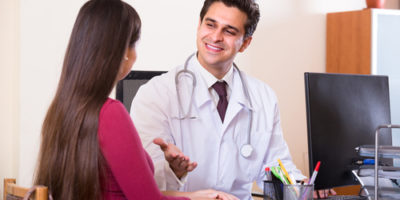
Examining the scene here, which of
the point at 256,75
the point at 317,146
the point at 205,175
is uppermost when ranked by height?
the point at 256,75

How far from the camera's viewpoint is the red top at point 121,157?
42.2 inches

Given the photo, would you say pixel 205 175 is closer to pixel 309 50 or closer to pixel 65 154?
pixel 65 154

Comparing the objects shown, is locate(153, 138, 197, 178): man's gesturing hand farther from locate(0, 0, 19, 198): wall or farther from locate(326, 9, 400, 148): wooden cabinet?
locate(326, 9, 400, 148): wooden cabinet

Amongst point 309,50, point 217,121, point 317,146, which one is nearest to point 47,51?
point 217,121

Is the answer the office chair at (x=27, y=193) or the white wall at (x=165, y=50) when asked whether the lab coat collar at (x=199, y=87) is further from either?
the office chair at (x=27, y=193)

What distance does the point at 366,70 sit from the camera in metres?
3.71

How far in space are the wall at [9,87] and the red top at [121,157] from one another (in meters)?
1.79

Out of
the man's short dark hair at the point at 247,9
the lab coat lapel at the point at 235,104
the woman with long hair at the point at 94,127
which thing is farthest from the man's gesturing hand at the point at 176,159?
the man's short dark hair at the point at 247,9

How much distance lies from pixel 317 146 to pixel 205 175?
42 cm

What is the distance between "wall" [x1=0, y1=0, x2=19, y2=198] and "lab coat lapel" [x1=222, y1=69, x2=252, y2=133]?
4.62 feet

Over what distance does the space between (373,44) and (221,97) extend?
220 centimetres

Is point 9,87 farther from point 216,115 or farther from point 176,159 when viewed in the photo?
point 176,159

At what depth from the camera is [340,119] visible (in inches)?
63.0

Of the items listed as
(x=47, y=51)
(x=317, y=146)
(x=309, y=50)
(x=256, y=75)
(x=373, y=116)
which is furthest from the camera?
(x=309, y=50)
